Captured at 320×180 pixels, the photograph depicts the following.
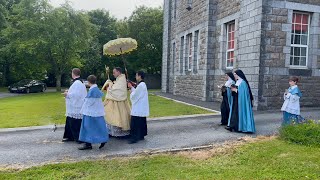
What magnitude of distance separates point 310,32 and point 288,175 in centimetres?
974

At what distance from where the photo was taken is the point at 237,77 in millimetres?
9086

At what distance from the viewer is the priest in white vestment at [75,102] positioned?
7.70 metres

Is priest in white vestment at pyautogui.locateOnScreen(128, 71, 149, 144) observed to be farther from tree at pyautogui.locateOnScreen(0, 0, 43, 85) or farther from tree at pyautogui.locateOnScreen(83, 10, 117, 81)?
tree at pyautogui.locateOnScreen(83, 10, 117, 81)

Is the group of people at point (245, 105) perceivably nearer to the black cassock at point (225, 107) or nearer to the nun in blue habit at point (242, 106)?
the nun in blue habit at point (242, 106)

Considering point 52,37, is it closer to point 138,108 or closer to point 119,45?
point 119,45

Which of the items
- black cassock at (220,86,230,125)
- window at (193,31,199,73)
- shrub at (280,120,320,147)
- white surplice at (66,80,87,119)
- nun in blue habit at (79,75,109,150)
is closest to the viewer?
nun in blue habit at (79,75,109,150)

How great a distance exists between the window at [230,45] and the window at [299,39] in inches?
116

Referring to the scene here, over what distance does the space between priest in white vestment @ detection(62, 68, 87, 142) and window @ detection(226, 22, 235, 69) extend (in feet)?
31.1

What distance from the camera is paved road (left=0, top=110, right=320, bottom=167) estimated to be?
6754 millimetres

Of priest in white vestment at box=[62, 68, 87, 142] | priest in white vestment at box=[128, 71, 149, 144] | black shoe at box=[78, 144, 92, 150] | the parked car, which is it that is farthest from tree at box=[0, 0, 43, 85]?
black shoe at box=[78, 144, 92, 150]

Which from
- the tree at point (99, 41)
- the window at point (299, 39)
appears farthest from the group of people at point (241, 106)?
the tree at point (99, 41)

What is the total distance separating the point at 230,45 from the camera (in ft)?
51.6

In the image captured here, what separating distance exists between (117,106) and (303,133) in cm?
449

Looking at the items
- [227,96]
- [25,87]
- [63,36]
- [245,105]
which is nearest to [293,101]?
[245,105]
